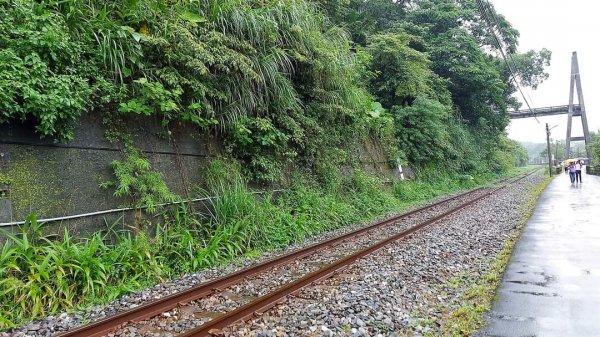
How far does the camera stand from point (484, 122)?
91.1 ft

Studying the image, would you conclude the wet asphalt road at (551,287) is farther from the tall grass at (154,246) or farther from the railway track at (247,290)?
the tall grass at (154,246)

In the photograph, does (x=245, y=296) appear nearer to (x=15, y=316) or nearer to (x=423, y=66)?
(x=15, y=316)

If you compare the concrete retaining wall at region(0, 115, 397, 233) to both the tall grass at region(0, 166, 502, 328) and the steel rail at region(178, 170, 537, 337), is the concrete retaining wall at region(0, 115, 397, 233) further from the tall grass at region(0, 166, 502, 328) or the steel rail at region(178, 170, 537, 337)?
the steel rail at region(178, 170, 537, 337)

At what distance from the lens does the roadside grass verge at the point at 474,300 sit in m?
3.85

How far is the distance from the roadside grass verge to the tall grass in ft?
12.2

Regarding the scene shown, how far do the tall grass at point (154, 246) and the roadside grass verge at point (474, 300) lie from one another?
3707mm

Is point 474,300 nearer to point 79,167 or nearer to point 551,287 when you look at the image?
point 551,287

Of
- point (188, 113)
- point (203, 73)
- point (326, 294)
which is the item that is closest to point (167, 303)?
point (326, 294)

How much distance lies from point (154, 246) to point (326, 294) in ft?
9.36

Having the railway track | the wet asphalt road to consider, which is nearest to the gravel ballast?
the railway track

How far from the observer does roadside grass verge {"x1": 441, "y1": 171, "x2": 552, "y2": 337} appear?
3850mm

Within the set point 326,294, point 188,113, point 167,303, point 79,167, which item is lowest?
point 326,294

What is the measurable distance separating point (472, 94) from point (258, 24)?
2158 centimetres

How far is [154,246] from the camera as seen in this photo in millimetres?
5906
